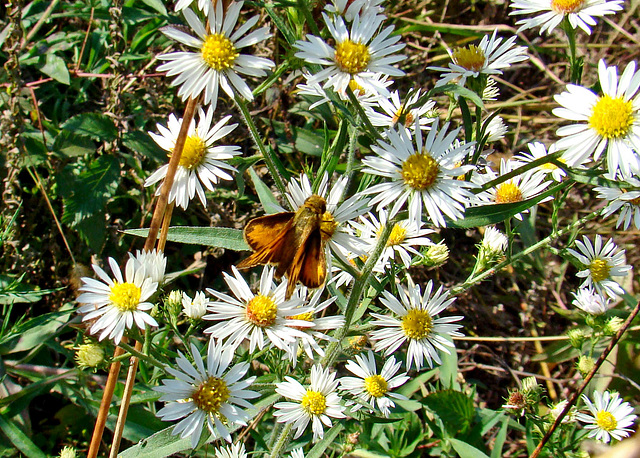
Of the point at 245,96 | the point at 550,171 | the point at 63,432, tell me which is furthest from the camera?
the point at 63,432

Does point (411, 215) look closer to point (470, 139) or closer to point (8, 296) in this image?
point (470, 139)

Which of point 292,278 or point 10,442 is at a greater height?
point 292,278

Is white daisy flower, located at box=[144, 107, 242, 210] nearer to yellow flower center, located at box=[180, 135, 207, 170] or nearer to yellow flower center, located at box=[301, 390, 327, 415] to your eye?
yellow flower center, located at box=[180, 135, 207, 170]

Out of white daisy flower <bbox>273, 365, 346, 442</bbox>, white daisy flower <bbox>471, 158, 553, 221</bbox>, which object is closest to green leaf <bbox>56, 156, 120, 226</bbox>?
white daisy flower <bbox>273, 365, 346, 442</bbox>

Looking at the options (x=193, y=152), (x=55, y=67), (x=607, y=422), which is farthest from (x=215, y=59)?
(x=607, y=422)

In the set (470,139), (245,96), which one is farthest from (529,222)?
(245,96)

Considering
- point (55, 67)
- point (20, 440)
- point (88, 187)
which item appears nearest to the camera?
point (20, 440)

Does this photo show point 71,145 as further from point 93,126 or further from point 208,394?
point 208,394
